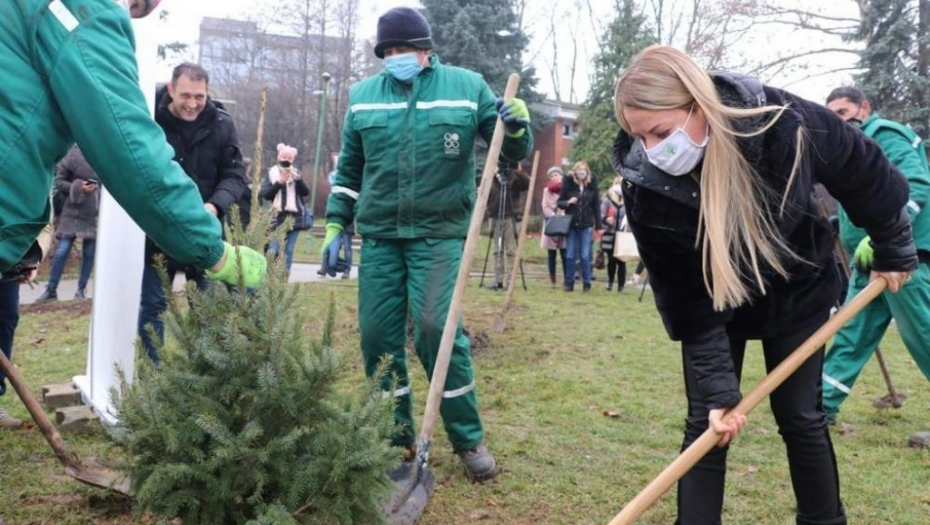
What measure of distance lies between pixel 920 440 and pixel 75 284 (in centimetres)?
1092

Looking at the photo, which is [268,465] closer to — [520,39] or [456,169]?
[456,169]

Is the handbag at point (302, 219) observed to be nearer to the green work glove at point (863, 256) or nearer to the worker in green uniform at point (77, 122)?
the green work glove at point (863, 256)

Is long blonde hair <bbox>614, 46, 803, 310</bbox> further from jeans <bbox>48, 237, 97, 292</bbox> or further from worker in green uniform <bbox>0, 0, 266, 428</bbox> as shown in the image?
jeans <bbox>48, 237, 97, 292</bbox>

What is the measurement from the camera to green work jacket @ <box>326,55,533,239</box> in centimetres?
370

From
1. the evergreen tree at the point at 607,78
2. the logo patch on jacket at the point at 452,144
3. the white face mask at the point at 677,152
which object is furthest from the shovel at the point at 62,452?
the evergreen tree at the point at 607,78

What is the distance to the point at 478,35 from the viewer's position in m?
25.3

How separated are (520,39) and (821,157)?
994 inches

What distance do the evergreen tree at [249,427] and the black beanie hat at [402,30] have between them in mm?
1587

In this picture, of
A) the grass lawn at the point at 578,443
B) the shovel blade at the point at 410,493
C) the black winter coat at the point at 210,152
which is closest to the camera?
the shovel blade at the point at 410,493

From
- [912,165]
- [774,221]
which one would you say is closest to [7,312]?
[774,221]

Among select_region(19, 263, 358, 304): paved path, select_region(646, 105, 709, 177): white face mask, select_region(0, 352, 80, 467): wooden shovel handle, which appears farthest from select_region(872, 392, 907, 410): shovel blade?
select_region(19, 263, 358, 304): paved path

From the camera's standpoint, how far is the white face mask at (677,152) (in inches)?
93.6

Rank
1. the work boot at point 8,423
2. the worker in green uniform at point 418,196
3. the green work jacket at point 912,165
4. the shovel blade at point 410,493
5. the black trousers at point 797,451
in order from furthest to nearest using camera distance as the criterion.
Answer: the work boot at point 8,423 < the green work jacket at point 912,165 < the worker in green uniform at point 418,196 < the shovel blade at point 410,493 < the black trousers at point 797,451

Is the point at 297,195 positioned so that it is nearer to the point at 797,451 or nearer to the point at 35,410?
the point at 35,410
